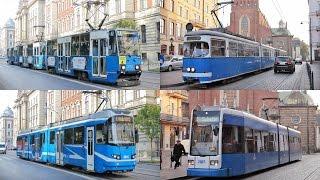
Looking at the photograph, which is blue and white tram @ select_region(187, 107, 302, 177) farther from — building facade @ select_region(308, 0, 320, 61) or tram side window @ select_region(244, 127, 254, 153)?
building facade @ select_region(308, 0, 320, 61)

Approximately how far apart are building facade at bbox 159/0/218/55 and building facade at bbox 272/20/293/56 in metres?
1.32

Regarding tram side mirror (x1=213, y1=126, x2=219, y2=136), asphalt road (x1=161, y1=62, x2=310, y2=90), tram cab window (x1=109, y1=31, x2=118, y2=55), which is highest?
tram cab window (x1=109, y1=31, x2=118, y2=55)

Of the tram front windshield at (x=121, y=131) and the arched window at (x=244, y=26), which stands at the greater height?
the arched window at (x=244, y=26)

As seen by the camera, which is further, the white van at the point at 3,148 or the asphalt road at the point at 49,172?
the white van at the point at 3,148

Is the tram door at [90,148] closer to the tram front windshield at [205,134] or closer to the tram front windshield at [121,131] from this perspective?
the tram front windshield at [121,131]

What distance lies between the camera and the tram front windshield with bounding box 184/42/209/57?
8183 millimetres

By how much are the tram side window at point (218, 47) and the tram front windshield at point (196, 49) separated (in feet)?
0.35

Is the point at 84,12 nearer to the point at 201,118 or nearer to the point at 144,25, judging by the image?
the point at 144,25

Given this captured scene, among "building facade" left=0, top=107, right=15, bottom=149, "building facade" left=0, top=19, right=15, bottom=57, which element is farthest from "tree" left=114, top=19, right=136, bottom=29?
"building facade" left=0, top=107, right=15, bottom=149

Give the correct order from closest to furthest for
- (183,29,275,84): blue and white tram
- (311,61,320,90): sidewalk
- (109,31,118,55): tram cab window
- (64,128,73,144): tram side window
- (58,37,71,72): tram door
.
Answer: (311,61,320,90): sidewalk, (183,29,275,84): blue and white tram, (58,37,71,72): tram door, (109,31,118,55): tram cab window, (64,128,73,144): tram side window

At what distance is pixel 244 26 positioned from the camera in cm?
904

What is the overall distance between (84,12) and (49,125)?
304cm

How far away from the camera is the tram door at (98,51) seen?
880cm

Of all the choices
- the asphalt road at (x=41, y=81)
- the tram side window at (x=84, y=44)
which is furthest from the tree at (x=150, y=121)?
the tram side window at (x=84, y=44)
